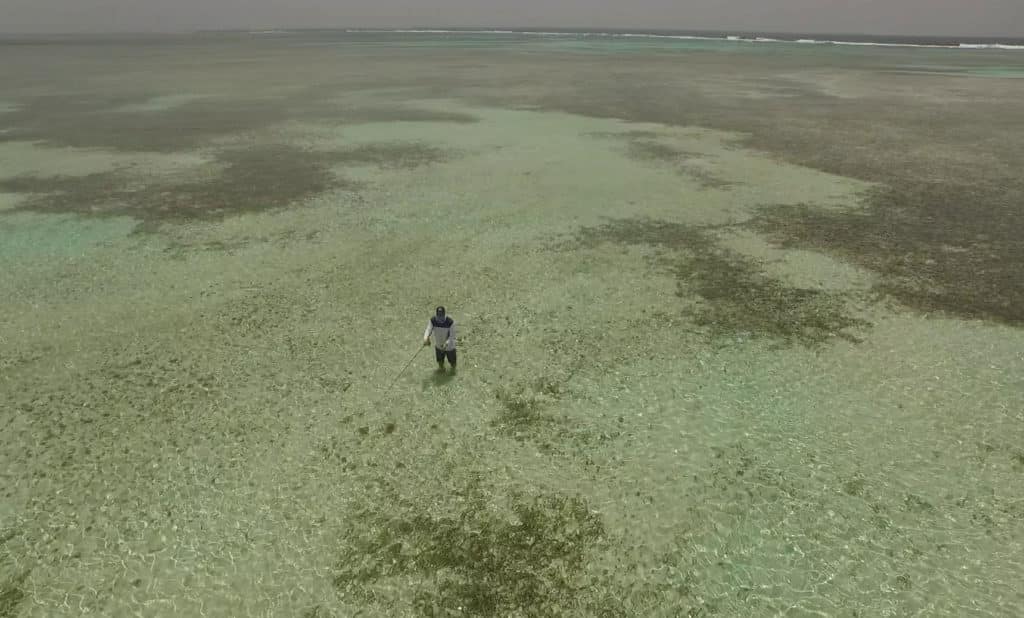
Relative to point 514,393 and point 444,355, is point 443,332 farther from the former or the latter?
point 514,393

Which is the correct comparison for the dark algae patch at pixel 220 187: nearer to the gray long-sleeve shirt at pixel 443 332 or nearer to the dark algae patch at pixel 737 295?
the dark algae patch at pixel 737 295

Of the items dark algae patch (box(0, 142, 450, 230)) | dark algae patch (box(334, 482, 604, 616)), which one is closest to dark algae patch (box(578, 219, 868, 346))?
dark algae patch (box(334, 482, 604, 616))

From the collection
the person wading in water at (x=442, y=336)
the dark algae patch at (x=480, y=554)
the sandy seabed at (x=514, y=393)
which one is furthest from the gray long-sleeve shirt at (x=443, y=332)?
the dark algae patch at (x=480, y=554)

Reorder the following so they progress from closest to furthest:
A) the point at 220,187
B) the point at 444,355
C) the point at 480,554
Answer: the point at 480,554 → the point at 444,355 → the point at 220,187

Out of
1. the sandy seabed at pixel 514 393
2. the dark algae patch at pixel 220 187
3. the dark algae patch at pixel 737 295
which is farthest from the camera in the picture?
the dark algae patch at pixel 220 187

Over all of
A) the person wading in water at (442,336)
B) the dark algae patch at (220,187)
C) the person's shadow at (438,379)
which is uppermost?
the dark algae patch at (220,187)

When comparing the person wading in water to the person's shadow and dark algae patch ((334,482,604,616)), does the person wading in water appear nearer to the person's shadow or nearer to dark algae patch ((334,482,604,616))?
the person's shadow

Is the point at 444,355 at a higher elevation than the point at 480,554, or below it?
higher

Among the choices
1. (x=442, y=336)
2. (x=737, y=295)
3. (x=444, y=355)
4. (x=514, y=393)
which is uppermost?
(x=737, y=295)

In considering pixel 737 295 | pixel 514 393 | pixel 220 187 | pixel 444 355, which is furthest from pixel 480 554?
pixel 220 187
